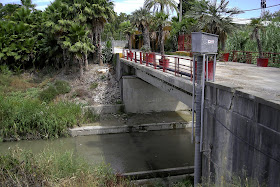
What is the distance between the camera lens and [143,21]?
22641mm

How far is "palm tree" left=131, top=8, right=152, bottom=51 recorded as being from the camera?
73.8 feet

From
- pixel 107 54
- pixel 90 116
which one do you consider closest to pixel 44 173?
pixel 90 116

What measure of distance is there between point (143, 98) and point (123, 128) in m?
3.96

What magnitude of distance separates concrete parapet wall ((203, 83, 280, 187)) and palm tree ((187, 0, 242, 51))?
6.01 meters

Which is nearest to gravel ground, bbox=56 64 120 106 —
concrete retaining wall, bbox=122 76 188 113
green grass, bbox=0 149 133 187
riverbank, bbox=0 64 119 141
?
riverbank, bbox=0 64 119 141

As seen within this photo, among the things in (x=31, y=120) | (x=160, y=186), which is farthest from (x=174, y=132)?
(x=31, y=120)

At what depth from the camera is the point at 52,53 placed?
25.5m

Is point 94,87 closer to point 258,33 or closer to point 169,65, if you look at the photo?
point 169,65

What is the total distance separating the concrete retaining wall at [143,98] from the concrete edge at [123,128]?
110 inches

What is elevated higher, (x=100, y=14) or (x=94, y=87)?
(x=100, y=14)

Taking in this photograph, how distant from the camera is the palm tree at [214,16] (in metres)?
12.9

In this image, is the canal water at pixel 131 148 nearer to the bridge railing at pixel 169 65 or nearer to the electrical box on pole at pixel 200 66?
the bridge railing at pixel 169 65

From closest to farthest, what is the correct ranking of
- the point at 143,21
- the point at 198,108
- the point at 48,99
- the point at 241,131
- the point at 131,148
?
the point at 241,131
the point at 198,108
the point at 131,148
the point at 48,99
the point at 143,21

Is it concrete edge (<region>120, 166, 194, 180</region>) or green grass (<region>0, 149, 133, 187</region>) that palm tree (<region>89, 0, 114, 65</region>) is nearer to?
concrete edge (<region>120, 166, 194, 180</region>)
